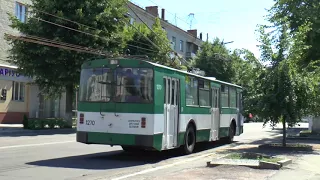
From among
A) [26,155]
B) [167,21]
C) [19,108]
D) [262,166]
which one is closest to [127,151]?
[26,155]

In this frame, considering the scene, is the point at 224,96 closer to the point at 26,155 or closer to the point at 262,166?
the point at 262,166

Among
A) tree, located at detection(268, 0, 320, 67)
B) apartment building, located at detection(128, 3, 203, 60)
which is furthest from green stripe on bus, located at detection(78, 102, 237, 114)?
apartment building, located at detection(128, 3, 203, 60)

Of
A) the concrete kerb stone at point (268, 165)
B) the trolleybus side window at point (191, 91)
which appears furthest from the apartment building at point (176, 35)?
the concrete kerb stone at point (268, 165)

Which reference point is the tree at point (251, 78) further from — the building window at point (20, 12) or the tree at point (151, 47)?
the building window at point (20, 12)

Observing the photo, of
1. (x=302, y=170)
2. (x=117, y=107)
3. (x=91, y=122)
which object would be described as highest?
(x=117, y=107)

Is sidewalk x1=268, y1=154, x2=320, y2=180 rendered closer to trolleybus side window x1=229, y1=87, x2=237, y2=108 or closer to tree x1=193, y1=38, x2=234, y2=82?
trolleybus side window x1=229, y1=87, x2=237, y2=108

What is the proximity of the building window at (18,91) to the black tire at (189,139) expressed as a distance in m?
22.5

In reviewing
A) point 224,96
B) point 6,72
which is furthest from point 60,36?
point 224,96

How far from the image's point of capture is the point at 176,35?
5894 centimetres

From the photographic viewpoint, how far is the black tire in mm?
14711

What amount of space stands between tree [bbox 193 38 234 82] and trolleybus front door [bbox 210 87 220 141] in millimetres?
32774

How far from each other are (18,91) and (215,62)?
24.9 m

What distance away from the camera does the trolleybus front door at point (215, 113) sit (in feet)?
57.2

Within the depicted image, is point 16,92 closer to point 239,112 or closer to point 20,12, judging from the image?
point 20,12
